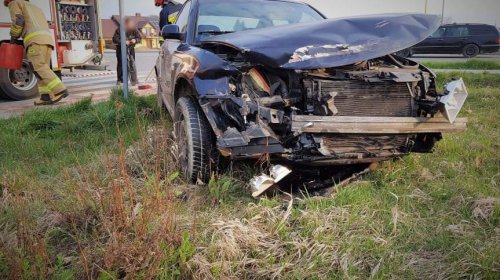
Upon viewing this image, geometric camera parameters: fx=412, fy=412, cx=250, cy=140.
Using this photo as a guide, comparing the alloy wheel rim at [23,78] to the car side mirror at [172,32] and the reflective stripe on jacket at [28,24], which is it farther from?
the car side mirror at [172,32]

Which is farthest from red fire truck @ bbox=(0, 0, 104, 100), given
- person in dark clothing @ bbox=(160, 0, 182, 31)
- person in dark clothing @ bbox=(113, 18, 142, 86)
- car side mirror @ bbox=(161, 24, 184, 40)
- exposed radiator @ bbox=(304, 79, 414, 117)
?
exposed radiator @ bbox=(304, 79, 414, 117)

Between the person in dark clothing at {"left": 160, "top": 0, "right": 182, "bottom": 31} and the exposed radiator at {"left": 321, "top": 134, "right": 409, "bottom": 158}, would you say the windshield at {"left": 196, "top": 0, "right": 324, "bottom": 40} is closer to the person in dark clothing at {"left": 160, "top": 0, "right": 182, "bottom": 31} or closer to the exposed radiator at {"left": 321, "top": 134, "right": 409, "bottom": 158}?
the exposed radiator at {"left": 321, "top": 134, "right": 409, "bottom": 158}

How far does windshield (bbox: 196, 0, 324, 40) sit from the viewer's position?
420 cm

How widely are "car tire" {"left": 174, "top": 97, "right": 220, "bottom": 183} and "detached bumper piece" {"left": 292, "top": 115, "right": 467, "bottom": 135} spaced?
75cm

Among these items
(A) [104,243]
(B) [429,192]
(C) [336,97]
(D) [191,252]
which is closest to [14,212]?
(A) [104,243]

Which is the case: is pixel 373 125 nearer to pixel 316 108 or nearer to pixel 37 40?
pixel 316 108

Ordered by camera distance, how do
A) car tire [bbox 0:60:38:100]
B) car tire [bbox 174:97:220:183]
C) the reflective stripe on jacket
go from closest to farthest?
car tire [bbox 174:97:220:183] < the reflective stripe on jacket < car tire [bbox 0:60:38:100]

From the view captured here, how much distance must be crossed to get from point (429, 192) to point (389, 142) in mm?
472

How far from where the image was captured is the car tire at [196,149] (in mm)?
3102

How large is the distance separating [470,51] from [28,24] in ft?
68.3

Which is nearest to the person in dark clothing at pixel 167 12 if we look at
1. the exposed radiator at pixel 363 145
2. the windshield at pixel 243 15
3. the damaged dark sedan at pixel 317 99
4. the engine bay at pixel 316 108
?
the windshield at pixel 243 15

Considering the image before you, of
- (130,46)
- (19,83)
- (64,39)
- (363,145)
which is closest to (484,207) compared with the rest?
(363,145)

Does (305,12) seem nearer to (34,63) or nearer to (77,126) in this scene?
(77,126)

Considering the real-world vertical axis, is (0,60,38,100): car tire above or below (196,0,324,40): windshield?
below
